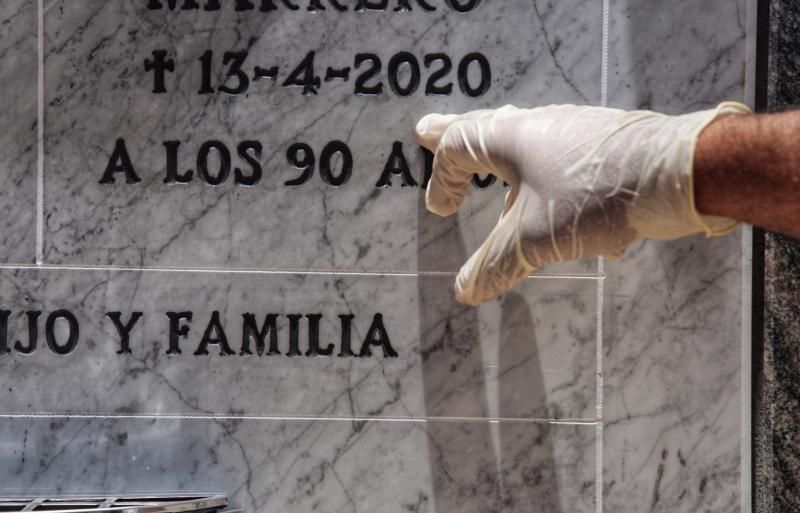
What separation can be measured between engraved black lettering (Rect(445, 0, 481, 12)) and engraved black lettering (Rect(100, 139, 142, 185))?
992mm

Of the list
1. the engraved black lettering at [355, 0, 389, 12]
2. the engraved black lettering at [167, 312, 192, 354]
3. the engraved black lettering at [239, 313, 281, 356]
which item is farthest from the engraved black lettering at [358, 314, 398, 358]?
the engraved black lettering at [355, 0, 389, 12]

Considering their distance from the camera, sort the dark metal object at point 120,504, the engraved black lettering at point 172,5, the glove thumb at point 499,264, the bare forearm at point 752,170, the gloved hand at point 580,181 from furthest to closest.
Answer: the engraved black lettering at point 172,5 < the dark metal object at point 120,504 < the glove thumb at point 499,264 < the gloved hand at point 580,181 < the bare forearm at point 752,170

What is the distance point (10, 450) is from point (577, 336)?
164cm

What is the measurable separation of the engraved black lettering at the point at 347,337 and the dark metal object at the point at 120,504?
52 cm

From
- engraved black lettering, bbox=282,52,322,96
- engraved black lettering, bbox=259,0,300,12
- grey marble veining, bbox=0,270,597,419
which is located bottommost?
grey marble veining, bbox=0,270,597,419

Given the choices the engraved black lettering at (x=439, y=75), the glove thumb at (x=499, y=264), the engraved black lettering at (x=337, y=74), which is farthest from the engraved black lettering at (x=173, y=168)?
the glove thumb at (x=499, y=264)

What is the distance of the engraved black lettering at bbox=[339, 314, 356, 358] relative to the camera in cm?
189

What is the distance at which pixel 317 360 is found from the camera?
190cm

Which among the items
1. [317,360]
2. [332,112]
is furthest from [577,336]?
[332,112]

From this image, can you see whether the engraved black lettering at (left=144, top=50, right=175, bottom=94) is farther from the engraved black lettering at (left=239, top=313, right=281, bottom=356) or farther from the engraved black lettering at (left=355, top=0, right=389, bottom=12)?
the engraved black lettering at (left=239, top=313, right=281, bottom=356)

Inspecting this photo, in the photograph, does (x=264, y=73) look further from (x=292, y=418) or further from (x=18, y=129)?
(x=292, y=418)

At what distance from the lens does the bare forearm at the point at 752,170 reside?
1108mm

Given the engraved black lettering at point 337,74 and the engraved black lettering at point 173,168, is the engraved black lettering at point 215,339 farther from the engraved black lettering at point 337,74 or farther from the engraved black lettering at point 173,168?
the engraved black lettering at point 337,74

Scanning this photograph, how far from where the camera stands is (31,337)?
189 centimetres
